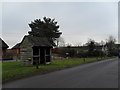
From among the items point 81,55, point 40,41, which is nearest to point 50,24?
point 81,55

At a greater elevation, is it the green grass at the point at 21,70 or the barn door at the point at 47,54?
the barn door at the point at 47,54

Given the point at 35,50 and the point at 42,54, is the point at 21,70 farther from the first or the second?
the point at 42,54

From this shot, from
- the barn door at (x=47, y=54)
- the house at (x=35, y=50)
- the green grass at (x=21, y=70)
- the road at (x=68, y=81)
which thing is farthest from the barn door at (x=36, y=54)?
the road at (x=68, y=81)

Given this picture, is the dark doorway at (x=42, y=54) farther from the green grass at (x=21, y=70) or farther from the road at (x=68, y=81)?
the road at (x=68, y=81)

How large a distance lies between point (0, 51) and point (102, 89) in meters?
39.7

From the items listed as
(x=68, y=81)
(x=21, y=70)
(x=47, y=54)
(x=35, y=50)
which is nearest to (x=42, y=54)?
(x=47, y=54)

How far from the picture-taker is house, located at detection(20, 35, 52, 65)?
23641 mm

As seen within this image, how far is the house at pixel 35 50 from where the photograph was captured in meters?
23.6

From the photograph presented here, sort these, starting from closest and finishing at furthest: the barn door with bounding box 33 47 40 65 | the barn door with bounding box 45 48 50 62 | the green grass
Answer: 1. the green grass
2. the barn door with bounding box 33 47 40 65
3. the barn door with bounding box 45 48 50 62

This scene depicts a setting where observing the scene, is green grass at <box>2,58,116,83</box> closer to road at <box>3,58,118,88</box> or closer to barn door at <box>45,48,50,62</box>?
road at <box>3,58,118,88</box>

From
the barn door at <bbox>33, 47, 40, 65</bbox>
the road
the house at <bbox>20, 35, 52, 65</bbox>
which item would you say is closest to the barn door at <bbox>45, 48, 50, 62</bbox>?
the house at <bbox>20, 35, 52, 65</bbox>

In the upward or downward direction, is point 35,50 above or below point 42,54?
above

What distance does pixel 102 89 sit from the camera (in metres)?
7.96

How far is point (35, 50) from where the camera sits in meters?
24.9
